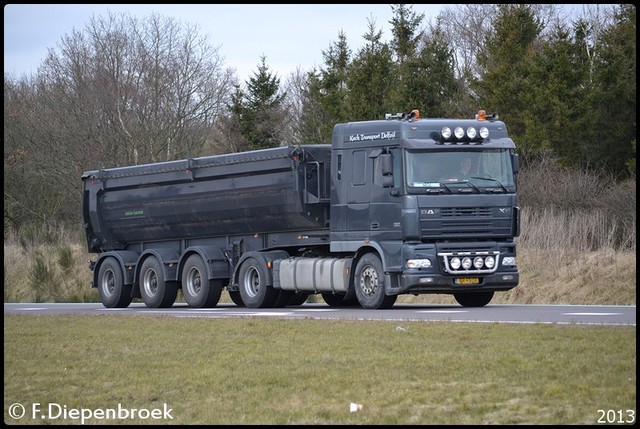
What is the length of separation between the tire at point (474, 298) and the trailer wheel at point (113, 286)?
27.6 feet

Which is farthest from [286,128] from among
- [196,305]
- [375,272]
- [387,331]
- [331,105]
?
[387,331]

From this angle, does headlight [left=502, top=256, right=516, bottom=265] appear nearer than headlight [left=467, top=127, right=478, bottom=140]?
No

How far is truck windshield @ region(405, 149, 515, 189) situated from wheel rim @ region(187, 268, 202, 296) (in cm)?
691

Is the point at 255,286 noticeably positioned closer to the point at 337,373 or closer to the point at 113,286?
the point at 113,286

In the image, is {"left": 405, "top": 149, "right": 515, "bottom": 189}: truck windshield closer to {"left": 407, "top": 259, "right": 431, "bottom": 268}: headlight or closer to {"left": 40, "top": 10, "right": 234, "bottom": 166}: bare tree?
{"left": 407, "top": 259, "right": 431, "bottom": 268}: headlight

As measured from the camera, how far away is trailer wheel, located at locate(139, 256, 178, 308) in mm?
28078

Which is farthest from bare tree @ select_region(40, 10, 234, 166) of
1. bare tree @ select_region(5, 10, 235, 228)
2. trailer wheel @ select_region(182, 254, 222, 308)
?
trailer wheel @ select_region(182, 254, 222, 308)

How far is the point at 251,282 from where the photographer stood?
26.3 meters

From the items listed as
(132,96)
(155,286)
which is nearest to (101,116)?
(132,96)

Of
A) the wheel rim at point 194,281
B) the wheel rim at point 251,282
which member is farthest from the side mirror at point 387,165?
the wheel rim at point 194,281

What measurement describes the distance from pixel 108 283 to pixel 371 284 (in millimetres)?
8837

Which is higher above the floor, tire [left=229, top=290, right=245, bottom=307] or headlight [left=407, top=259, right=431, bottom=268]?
headlight [left=407, top=259, right=431, bottom=268]

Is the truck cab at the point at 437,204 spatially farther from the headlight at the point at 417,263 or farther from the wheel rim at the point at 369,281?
the wheel rim at the point at 369,281

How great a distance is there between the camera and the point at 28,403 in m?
11.6
